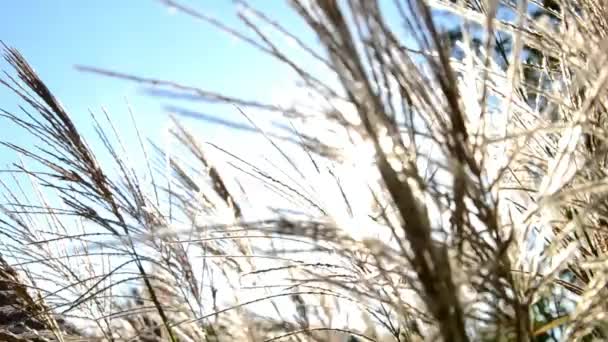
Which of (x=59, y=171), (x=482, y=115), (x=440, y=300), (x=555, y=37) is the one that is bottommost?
(x=440, y=300)

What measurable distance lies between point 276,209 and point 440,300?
38 cm

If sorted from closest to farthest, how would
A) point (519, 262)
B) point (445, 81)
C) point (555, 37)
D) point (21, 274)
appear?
point (445, 81)
point (519, 262)
point (555, 37)
point (21, 274)

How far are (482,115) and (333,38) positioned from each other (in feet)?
0.63

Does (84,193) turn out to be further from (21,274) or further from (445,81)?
(445,81)

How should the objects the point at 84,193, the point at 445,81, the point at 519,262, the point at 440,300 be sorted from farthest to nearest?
the point at 84,193
the point at 519,262
the point at 445,81
the point at 440,300

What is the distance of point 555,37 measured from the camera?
1071mm

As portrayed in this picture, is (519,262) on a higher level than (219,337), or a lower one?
lower

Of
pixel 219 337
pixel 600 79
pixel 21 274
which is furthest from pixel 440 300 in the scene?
Answer: pixel 21 274

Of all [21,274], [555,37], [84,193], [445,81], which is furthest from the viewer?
[21,274]

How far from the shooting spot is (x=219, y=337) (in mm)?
1714

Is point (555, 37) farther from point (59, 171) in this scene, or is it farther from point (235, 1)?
point (59, 171)

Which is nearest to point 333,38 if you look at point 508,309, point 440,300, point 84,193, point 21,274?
point 440,300

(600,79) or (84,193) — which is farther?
(84,193)

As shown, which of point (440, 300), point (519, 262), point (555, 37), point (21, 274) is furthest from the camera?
point (21, 274)
